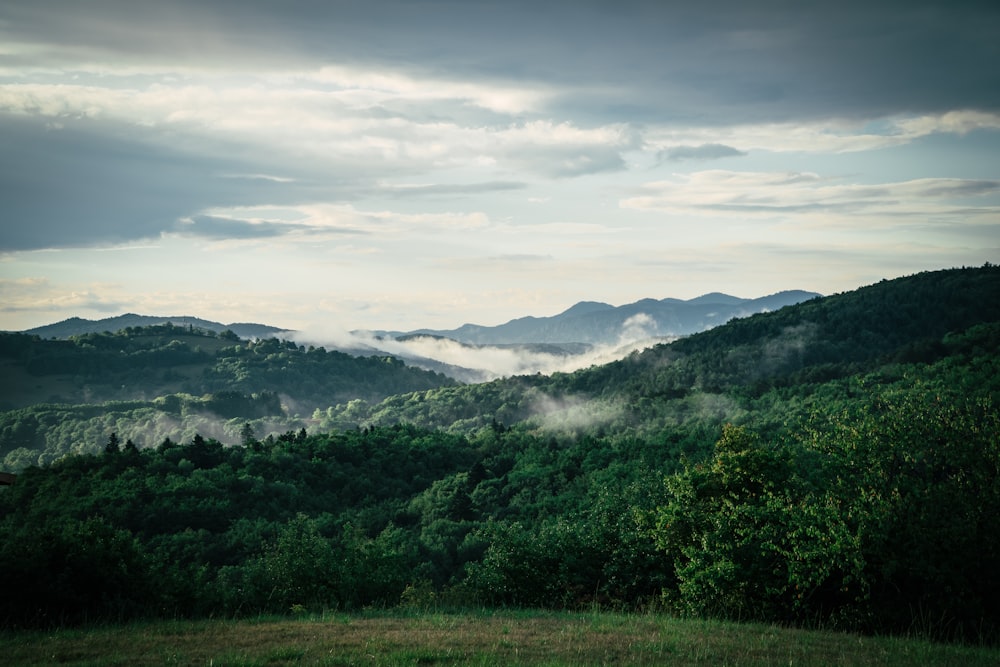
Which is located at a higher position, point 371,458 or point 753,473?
point 753,473

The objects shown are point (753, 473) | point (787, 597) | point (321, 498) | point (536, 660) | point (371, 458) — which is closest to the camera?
point (536, 660)

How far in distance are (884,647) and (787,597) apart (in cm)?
689

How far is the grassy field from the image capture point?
18.3 m

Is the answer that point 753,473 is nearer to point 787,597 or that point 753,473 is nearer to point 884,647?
point 787,597

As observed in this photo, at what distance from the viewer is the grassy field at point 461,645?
18344 mm

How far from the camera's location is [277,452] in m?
128

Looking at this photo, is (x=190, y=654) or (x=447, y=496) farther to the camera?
(x=447, y=496)

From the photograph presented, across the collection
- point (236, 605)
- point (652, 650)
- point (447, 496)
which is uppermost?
point (652, 650)

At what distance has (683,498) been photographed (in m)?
37.7

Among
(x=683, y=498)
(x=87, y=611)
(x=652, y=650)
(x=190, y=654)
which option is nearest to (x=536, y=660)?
(x=652, y=650)

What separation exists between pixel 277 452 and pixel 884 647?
119 metres

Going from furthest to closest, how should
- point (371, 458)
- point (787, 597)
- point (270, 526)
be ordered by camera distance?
point (371, 458)
point (270, 526)
point (787, 597)

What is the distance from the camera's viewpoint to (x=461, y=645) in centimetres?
2017

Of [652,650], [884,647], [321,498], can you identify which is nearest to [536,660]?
[652,650]
